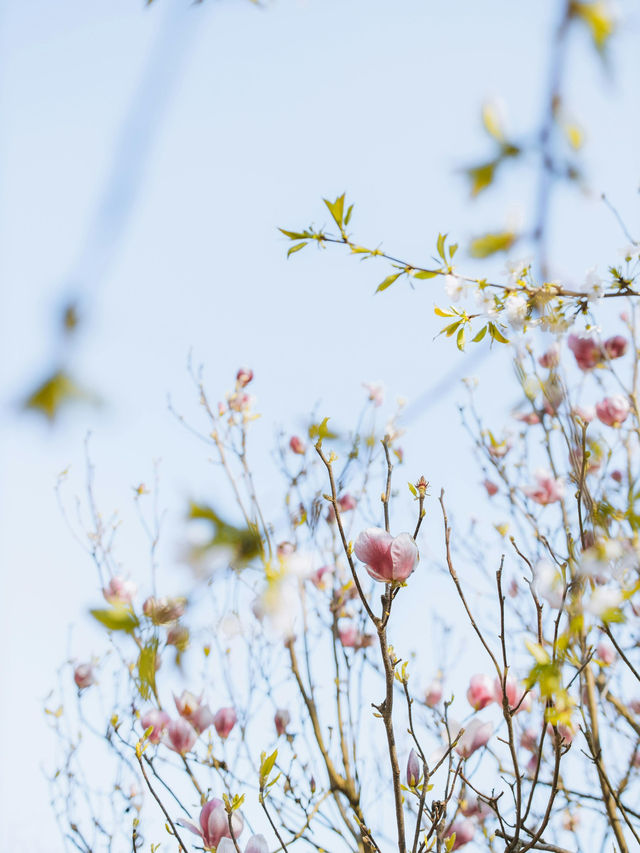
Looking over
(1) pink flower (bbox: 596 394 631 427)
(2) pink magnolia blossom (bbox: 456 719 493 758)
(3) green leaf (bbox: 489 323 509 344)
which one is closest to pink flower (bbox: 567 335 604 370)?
(1) pink flower (bbox: 596 394 631 427)

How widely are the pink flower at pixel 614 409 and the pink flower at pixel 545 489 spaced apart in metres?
0.32

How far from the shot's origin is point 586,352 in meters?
2.47

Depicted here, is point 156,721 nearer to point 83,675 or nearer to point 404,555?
point 83,675

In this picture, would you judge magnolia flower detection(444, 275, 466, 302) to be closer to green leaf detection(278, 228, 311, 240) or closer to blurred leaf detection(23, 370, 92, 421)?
green leaf detection(278, 228, 311, 240)

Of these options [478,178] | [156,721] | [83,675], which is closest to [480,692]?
[156,721]

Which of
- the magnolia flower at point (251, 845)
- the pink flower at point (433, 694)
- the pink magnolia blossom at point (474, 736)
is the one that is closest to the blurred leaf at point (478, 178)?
the pink magnolia blossom at point (474, 736)

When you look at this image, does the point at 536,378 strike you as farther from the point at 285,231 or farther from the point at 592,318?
the point at 285,231

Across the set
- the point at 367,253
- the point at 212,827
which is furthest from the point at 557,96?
the point at 212,827

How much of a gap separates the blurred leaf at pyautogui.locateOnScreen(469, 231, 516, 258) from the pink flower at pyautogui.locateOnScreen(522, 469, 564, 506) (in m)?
1.74

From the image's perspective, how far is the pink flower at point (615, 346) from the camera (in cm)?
242

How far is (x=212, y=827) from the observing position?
1509mm

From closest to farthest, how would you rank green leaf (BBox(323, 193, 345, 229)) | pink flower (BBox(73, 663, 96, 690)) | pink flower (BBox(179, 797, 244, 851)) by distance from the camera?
green leaf (BBox(323, 193, 345, 229)), pink flower (BBox(179, 797, 244, 851)), pink flower (BBox(73, 663, 96, 690))

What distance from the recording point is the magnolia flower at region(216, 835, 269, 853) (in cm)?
140

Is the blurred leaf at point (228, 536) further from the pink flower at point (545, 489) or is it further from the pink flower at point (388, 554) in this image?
the pink flower at point (545, 489)
